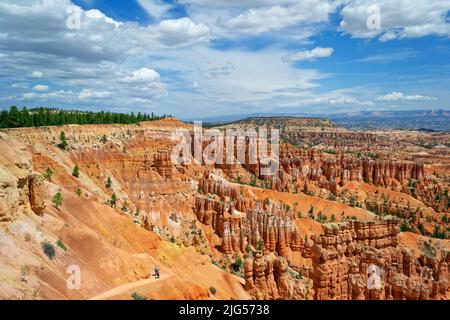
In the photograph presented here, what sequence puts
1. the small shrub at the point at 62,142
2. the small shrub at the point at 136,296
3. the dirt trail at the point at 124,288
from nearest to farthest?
the small shrub at the point at 136,296, the dirt trail at the point at 124,288, the small shrub at the point at 62,142

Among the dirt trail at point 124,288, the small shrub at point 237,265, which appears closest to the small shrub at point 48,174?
the dirt trail at point 124,288

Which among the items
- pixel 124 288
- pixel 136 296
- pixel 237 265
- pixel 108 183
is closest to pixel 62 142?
pixel 108 183

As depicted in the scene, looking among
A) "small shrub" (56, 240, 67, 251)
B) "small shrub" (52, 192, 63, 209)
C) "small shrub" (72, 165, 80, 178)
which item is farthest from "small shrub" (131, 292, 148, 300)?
"small shrub" (72, 165, 80, 178)

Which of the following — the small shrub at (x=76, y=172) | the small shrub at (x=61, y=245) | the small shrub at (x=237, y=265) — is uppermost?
the small shrub at (x=76, y=172)

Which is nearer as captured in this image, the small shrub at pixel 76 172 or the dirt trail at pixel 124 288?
the dirt trail at pixel 124 288

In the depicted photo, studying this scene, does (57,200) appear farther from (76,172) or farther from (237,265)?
(237,265)

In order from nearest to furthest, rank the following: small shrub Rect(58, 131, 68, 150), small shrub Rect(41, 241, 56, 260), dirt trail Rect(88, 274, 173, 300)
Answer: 1. dirt trail Rect(88, 274, 173, 300)
2. small shrub Rect(41, 241, 56, 260)
3. small shrub Rect(58, 131, 68, 150)

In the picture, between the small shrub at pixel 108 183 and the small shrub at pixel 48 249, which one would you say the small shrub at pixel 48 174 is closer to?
the small shrub at pixel 108 183

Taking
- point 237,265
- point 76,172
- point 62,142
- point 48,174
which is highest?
point 62,142

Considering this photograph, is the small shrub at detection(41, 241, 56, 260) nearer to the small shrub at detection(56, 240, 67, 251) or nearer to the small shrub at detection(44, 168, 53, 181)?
the small shrub at detection(56, 240, 67, 251)

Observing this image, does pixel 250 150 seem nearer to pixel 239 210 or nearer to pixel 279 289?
pixel 239 210

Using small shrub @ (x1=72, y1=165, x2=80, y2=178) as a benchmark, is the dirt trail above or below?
below
